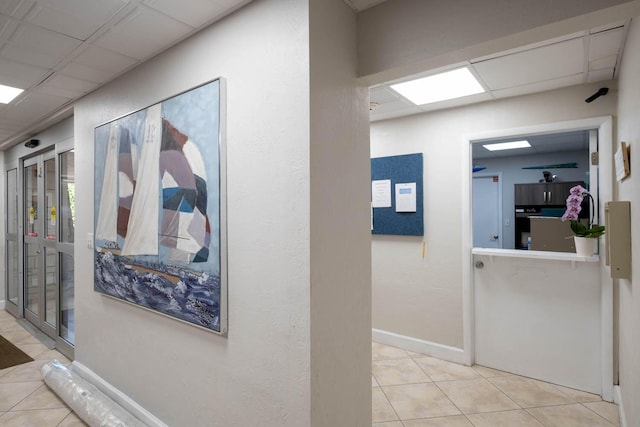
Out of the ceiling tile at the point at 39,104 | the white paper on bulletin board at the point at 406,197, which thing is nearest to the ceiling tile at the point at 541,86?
the white paper on bulletin board at the point at 406,197

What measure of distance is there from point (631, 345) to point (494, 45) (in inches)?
69.4

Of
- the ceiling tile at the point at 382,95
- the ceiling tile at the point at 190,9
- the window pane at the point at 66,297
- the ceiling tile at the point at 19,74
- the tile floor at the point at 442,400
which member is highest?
the ceiling tile at the point at 382,95

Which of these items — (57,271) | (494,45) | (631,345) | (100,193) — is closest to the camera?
(494,45)

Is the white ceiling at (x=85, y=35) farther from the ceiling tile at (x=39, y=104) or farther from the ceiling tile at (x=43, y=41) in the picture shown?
the ceiling tile at (x=39, y=104)

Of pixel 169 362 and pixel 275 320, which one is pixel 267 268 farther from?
pixel 169 362

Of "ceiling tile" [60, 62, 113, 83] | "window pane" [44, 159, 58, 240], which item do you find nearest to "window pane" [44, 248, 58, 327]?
"window pane" [44, 159, 58, 240]

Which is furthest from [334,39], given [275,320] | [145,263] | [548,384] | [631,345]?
[548,384]

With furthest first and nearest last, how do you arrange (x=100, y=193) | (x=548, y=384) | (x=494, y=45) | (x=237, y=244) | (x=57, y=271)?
(x=57, y=271) < (x=548, y=384) < (x=100, y=193) < (x=237, y=244) < (x=494, y=45)

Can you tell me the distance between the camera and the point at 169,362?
205 cm

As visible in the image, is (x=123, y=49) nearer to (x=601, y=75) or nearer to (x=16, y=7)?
(x=16, y=7)

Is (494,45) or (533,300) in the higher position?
(494,45)

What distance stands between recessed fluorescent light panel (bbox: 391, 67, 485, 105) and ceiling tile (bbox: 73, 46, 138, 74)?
1.91 metres

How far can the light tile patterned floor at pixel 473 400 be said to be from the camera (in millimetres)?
2338

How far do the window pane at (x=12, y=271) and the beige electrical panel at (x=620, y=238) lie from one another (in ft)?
22.2
